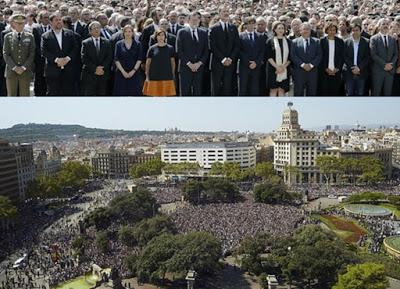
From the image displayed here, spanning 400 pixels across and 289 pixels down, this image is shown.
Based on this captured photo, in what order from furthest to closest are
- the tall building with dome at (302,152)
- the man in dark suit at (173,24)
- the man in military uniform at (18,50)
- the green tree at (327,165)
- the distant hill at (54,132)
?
the green tree at (327,165) < the tall building with dome at (302,152) < the distant hill at (54,132) < the man in dark suit at (173,24) < the man in military uniform at (18,50)

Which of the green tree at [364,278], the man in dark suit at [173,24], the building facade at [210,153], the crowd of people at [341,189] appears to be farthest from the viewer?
the crowd of people at [341,189]

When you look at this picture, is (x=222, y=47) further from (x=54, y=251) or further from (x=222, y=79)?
(x=54, y=251)

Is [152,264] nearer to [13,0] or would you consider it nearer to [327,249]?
[327,249]

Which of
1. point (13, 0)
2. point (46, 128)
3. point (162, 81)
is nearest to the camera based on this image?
point (162, 81)

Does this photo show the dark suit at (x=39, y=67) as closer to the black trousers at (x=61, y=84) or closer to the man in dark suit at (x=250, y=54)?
the black trousers at (x=61, y=84)

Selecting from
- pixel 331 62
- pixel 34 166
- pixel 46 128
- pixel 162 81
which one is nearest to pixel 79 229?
pixel 34 166

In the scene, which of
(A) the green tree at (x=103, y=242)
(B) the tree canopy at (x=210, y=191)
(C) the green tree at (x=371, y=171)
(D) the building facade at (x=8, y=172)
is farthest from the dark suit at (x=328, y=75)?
(D) the building facade at (x=8, y=172)

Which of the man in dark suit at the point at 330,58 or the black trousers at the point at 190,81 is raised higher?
the man in dark suit at the point at 330,58
